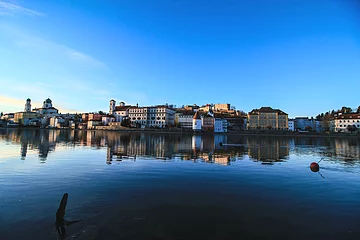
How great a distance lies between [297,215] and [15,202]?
10035 mm

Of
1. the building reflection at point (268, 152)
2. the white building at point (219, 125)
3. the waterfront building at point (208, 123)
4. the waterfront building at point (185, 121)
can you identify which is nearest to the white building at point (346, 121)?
the white building at point (219, 125)

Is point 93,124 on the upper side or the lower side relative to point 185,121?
lower

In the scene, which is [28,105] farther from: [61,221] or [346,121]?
[346,121]

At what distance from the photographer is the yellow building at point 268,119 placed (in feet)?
382

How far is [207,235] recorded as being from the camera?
17.9 ft

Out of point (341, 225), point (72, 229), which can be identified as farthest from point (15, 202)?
point (341, 225)

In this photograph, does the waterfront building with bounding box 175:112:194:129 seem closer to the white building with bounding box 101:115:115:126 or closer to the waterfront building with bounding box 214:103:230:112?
the white building with bounding box 101:115:115:126

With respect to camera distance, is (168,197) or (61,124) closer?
(168,197)

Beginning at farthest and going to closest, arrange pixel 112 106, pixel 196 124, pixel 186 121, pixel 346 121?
pixel 112 106 → pixel 186 121 → pixel 196 124 → pixel 346 121

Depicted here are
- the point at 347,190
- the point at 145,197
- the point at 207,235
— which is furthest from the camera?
the point at 347,190

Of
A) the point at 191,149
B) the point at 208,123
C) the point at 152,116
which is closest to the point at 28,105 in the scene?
the point at 152,116

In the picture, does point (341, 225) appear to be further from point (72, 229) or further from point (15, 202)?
point (15, 202)

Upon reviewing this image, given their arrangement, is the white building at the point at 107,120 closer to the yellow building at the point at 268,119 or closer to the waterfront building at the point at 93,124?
the waterfront building at the point at 93,124

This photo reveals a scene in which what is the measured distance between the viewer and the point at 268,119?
11794 cm
